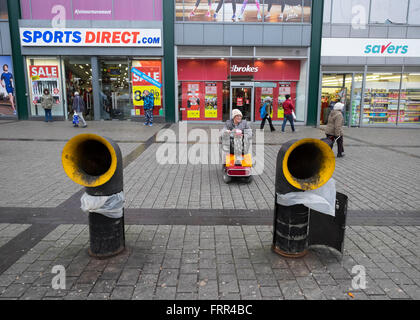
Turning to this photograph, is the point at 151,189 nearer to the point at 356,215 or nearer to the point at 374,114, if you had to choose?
the point at 356,215

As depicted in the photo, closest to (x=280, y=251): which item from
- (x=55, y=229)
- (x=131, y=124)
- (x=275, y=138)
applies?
(x=55, y=229)

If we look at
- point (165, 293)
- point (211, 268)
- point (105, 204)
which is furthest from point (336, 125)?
point (165, 293)

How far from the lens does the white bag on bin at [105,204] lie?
11.1 feet

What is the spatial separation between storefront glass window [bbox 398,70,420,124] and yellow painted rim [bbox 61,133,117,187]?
1927cm

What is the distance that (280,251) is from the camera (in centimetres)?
372

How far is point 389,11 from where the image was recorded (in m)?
16.8

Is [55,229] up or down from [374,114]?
down

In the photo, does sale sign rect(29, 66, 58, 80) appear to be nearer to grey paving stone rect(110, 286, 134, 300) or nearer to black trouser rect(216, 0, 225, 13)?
black trouser rect(216, 0, 225, 13)

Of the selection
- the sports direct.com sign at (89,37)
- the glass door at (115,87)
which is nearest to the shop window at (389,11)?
the sports direct.com sign at (89,37)

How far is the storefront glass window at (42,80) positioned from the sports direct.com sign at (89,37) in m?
0.98

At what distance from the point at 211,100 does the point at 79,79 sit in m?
7.71

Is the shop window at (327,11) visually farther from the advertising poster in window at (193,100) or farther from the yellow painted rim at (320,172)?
the yellow painted rim at (320,172)

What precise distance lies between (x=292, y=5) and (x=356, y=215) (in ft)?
50.0

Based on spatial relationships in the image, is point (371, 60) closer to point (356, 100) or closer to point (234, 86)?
point (356, 100)
